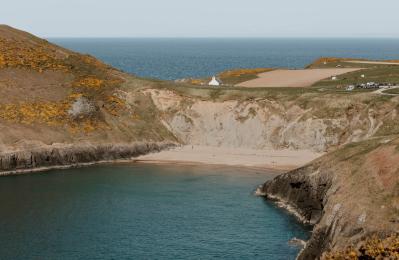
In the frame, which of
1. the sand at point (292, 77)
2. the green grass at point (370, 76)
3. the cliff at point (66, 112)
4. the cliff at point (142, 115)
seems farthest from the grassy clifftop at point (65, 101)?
the green grass at point (370, 76)

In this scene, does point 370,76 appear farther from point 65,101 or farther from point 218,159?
point 65,101

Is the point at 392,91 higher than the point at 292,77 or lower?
higher

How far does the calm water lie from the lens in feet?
190

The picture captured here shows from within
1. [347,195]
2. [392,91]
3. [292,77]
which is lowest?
[347,195]

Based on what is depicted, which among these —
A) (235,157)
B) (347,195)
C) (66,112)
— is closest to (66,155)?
(66,112)

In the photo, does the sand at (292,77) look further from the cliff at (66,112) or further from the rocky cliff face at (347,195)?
the rocky cliff face at (347,195)

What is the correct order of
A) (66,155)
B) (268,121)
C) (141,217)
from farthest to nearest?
(268,121), (66,155), (141,217)

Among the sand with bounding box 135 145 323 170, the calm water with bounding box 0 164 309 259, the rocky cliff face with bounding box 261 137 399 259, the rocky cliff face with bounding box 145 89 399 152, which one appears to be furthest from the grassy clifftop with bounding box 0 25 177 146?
the rocky cliff face with bounding box 261 137 399 259

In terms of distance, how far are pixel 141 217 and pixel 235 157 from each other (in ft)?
117

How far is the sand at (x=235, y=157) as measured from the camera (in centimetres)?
9744

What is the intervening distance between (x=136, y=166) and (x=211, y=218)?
105 feet

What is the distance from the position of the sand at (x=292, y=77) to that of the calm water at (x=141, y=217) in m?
42.0

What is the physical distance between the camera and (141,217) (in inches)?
2707

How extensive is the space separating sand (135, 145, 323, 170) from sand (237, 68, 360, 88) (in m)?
27.7
